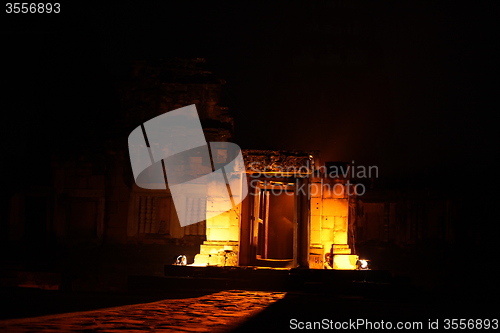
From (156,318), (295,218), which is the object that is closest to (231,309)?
(156,318)

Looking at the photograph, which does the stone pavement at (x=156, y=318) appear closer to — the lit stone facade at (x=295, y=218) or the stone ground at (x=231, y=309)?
the stone ground at (x=231, y=309)

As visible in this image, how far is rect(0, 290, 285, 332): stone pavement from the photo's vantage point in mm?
6465

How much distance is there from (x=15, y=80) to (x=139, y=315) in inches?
822

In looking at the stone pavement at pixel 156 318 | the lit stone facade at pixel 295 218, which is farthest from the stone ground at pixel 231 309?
the lit stone facade at pixel 295 218

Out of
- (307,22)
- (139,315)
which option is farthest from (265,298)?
(307,22)

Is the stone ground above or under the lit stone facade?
under

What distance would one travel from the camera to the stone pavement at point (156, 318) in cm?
646

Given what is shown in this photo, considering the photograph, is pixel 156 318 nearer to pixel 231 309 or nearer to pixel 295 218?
pixel 231 309

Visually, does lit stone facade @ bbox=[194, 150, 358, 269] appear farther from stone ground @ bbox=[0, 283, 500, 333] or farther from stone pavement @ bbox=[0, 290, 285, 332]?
stone pavement @ bbox=[0, 290, 285, 332]

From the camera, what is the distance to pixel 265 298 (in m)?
10.3

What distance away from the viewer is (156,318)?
290 inches

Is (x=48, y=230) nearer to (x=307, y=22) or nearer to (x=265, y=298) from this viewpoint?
(x=265, y=298)

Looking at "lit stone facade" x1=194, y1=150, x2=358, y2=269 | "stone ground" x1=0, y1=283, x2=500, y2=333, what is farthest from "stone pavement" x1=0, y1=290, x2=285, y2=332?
"lit stone facade" x1=194, y1=150, x2=358, y2=269

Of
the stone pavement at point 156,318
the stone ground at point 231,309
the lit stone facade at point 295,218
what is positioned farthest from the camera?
the lit stone facade at point 295,218
